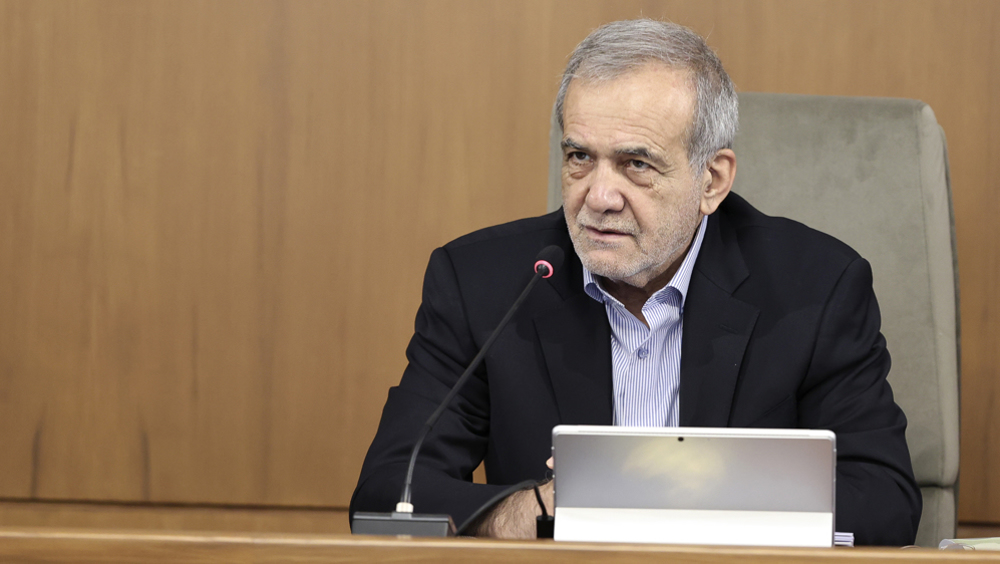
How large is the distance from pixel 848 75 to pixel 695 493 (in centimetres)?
138

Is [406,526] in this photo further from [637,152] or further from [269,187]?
[269,187]

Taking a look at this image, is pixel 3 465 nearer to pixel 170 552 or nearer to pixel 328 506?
pixel 328 506

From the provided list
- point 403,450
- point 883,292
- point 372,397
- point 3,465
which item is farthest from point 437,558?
point 3,465

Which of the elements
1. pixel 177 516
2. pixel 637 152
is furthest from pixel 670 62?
pixel 177 516

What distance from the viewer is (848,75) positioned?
6.44 ft

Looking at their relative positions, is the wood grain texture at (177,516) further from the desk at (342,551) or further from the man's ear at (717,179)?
the desk at (342,551)

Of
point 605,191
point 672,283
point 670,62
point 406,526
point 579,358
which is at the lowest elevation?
point 406,526

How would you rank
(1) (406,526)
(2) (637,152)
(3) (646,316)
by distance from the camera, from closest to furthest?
(1) (406,526), (2) (637,152), (3) (646,316)

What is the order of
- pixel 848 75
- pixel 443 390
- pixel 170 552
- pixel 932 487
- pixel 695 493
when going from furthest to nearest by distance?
pixel 848 75, pixel 932 487, pixel 443 390, pixel 695 493, pixel 170 552

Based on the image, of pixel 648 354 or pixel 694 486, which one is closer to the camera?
pixel 694 486

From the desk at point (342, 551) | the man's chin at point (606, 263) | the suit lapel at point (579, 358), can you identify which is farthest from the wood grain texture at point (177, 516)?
the desk at point (342, 551)

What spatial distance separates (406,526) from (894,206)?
120 centimetres

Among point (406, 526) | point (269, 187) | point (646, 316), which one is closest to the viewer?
point (406, 526)

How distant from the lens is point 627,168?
55.5 inches
